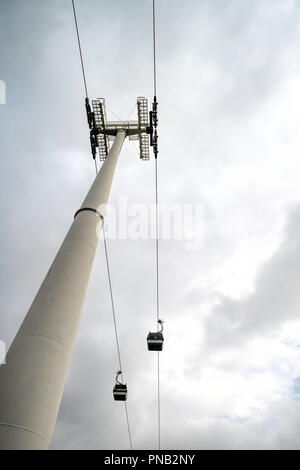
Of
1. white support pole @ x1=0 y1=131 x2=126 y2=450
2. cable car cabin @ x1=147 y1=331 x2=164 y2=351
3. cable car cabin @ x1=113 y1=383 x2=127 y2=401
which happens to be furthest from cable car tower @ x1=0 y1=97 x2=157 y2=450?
cable car cabin @ x1=113 y1=383 x2=127 y2=401

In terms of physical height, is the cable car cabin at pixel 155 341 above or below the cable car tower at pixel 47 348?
above

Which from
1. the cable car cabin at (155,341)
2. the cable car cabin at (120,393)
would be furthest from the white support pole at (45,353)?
the cable car cabin at (120,393)

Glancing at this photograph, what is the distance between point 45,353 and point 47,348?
0.30 ft

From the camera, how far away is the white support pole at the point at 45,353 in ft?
12.1

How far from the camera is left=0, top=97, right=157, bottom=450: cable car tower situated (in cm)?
370

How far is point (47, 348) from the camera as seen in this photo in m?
4.49

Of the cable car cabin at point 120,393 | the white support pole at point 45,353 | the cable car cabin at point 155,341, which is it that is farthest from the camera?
the cable car cabin at point 120,393

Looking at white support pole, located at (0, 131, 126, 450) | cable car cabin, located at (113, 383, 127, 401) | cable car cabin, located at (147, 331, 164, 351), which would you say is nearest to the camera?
white support pole, located at (0, 131, 126, 450)

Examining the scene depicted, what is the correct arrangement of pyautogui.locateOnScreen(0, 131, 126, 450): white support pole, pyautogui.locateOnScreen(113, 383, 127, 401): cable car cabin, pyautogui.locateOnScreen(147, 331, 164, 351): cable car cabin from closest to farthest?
pyautogui.locateOnScreen(0, 131, 126, 450): white support pole, pyautogui.locateOnScreen(147, 331, 164, 351): cable car cabin, pyautogui.locateOnScreen(113, 383, 127, 401): cable car cabin

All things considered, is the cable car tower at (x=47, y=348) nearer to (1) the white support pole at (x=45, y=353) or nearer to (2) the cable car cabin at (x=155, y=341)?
(1) the white support pole at (x=45, y=353)

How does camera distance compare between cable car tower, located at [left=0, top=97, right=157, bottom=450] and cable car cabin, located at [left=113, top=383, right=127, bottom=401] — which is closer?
cable car tower, located at [left=0, top=97, right=157, bottom=450]

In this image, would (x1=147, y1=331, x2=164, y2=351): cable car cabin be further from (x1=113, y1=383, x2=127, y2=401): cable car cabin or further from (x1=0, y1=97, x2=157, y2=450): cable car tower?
(x1=0, y1=97, x2=157, y2=450): cable car tower
